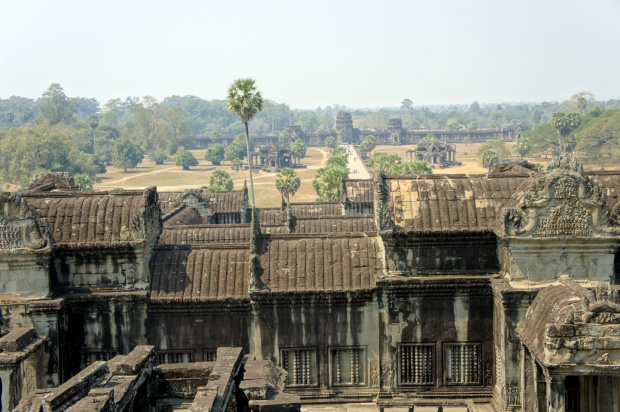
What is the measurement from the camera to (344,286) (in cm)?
1788

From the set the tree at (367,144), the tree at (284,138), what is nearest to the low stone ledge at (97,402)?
the tree at (367,144)

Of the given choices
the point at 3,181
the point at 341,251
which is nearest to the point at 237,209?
the point at 341,251

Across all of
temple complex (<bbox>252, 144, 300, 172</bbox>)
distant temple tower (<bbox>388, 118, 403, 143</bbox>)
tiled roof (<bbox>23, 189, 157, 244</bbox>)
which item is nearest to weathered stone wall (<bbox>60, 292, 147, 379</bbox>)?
tiled roof (<bbox>23, 189, 157, 244</bbox>)

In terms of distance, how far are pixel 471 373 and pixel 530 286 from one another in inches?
119

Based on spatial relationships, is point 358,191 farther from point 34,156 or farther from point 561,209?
point 34,156

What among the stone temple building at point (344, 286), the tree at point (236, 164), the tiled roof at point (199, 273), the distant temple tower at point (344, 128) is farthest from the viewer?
the distant temple tower at point (344, 128)

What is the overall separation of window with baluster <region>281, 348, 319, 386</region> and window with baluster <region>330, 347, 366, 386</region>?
51cm

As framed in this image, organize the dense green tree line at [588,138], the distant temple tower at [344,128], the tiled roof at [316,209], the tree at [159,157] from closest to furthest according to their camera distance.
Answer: the tiled roof at [316,209]
the dense green tree line at [588,138]
the tree at [159,157]
the distant temple tower at [344,128]

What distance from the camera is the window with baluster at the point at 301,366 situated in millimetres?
18000

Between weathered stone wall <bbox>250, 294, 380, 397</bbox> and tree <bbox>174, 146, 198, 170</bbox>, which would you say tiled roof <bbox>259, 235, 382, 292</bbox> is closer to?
weathered stone wall <bbox>250, 294, 380, 397</bbox>

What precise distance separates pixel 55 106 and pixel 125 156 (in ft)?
199

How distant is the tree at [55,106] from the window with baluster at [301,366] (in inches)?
6810

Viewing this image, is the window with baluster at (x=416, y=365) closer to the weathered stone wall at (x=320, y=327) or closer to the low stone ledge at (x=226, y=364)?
the weathered stone wall at (x=320, y=327)

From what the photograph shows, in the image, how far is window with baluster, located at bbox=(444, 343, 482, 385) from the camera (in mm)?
17969
